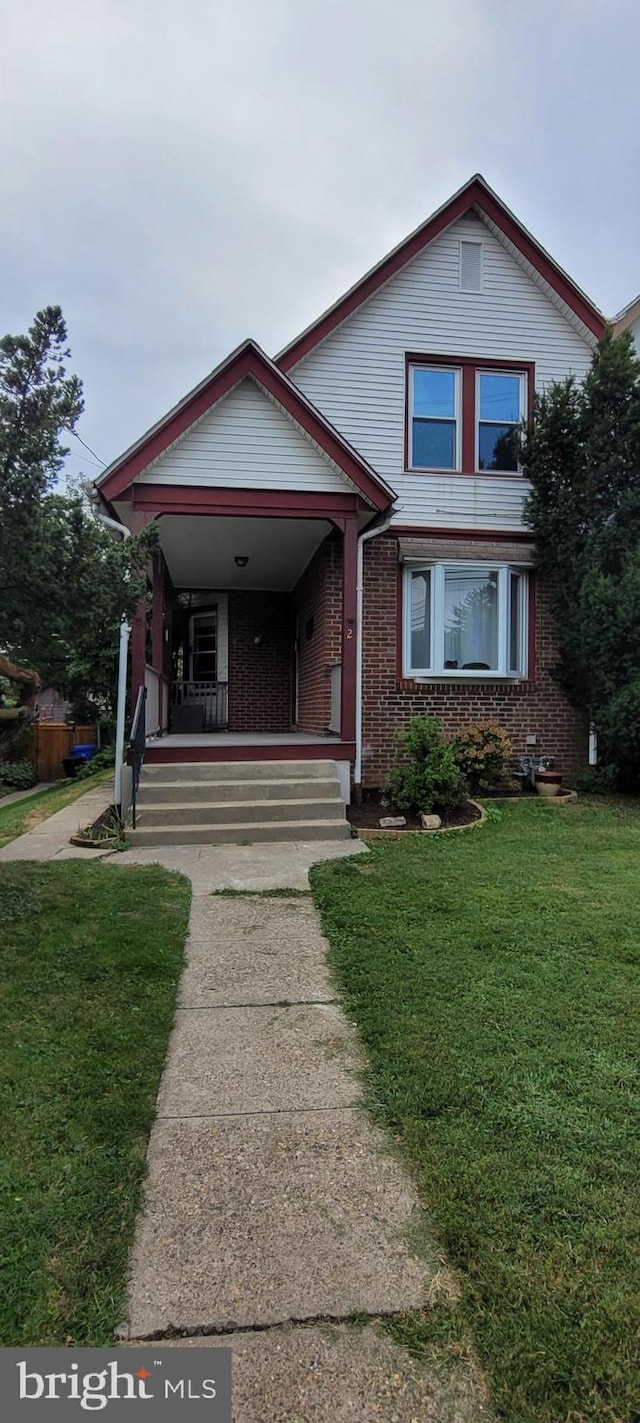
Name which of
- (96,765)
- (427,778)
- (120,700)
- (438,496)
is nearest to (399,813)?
(427,778)

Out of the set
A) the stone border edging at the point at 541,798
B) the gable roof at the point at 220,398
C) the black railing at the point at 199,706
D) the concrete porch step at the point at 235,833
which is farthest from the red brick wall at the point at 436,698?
the black railing at the point at 199,706

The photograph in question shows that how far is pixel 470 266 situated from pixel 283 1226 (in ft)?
37.9

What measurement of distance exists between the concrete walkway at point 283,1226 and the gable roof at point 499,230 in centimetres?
894

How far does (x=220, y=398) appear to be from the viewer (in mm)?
8062

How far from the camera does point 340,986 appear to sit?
3580 millimetres

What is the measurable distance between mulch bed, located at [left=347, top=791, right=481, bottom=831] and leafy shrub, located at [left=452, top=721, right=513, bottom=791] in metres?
0.67

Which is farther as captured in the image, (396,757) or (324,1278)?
(396,757)

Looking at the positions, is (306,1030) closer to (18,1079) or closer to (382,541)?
(18,1079)

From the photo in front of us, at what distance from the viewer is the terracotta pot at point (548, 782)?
916cm

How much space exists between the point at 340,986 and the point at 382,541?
710 centimetres

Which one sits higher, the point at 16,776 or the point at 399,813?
the point at 399,813

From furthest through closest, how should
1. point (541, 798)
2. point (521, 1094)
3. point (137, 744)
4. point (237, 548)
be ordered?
point (237, 548)
point (541, 798)
point (137, 744)
point (521, 1094)

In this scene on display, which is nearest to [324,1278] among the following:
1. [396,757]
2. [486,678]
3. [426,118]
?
[396,757]

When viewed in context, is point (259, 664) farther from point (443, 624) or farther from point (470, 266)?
point (470, 266)
